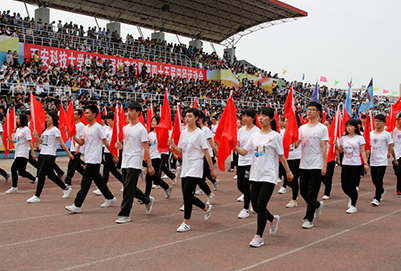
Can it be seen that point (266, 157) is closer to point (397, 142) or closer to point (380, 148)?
point (380, 148)

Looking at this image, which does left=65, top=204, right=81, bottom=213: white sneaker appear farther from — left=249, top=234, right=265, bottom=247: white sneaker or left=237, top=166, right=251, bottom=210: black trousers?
left=249, top=234, right=265, bottom=247: white sneaker

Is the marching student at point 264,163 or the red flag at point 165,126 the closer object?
the marching student at point 264,163

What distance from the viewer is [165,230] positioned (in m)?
6.07

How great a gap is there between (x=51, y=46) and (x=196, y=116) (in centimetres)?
1885

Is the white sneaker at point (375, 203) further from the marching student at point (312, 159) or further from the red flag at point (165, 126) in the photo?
the red flag at point (165, 126)

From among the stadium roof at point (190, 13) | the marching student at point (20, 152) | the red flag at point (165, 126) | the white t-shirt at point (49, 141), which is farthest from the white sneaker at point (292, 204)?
the stadium roof at point (190, 13)

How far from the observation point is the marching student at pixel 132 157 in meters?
6.48

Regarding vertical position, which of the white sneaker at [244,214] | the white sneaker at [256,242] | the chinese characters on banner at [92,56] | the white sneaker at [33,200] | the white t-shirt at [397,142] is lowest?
the white sneaker at [33,200]

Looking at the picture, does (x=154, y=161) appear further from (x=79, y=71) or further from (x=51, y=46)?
(x=51, y=46)

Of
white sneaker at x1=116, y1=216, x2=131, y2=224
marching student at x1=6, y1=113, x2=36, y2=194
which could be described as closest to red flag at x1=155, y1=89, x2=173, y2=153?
white sneaker at x1=116, y1=216, x2=131, y2=224

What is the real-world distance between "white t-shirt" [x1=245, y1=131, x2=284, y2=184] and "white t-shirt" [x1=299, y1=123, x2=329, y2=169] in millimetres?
1072

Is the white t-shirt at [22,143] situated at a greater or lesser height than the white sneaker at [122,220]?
greater

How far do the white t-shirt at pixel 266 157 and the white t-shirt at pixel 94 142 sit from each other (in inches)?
121

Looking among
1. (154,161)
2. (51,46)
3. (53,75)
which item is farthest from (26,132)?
(51,46)
